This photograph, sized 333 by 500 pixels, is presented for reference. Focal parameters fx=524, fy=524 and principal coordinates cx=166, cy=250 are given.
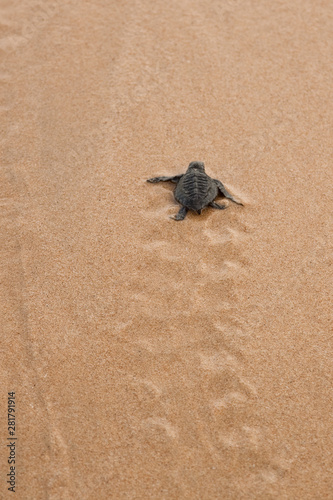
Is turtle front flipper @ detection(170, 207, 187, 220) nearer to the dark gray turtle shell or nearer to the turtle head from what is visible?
the dark gray turtle shell

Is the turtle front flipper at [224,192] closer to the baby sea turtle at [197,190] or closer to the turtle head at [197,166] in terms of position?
the baby sea turtle at [197,190]

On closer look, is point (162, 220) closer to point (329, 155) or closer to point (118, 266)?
point (118, 266)

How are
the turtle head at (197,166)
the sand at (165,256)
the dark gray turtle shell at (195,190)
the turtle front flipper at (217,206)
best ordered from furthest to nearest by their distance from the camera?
the turtle head at (197,166), the turtle front flipper at (217,206), the dark gray turtle shell at (195,190), the sand at (165,256)

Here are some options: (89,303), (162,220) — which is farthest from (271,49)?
(89,303)

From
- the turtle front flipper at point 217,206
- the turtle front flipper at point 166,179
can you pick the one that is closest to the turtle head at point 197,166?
the turtle front flipper at point 166,179

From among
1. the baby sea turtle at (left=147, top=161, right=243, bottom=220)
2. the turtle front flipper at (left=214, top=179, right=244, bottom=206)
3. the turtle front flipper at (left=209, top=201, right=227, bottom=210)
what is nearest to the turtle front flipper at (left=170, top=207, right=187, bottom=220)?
the baby sea turtle at (left=147, top=161, right=243, bottom=220)

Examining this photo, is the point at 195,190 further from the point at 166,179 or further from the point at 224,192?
the point at 166,179
